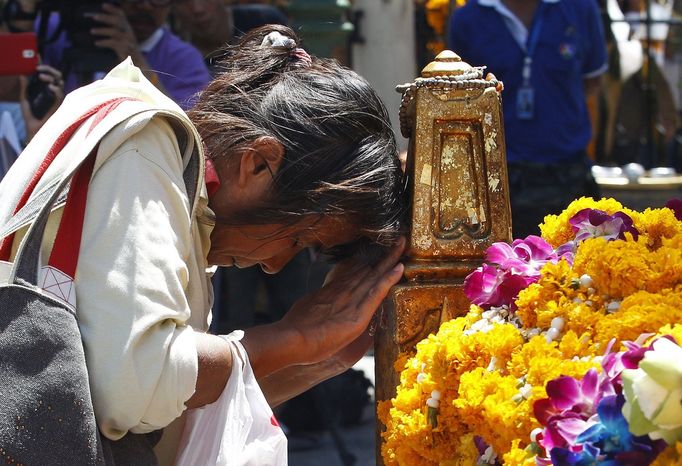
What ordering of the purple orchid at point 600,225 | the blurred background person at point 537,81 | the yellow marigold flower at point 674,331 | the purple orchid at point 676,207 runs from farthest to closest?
the blurred background person at point 537,81 < the purple orchid at point 676,207 < the purple orchid at point 600,225 < the yellow marigold flower at point 674,331

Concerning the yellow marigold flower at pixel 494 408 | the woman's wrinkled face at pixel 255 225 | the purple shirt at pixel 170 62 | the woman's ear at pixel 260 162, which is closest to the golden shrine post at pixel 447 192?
the woman's wrinkled face at pixel 255 225

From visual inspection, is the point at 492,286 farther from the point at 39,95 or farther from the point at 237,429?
the point at 39,95

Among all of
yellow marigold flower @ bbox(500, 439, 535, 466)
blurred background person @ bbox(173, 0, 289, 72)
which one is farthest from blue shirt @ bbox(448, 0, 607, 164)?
yellow marigold flower @ bbox(500, 439, 535, 466)

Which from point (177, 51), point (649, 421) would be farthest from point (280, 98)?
point (177, 51)

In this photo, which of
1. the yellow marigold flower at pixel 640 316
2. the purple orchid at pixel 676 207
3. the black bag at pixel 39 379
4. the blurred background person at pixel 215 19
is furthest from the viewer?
the blurred background person at pixel 215 19

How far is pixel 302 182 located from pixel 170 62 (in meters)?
2.69

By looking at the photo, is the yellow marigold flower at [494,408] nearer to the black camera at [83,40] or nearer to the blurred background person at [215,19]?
the black camera at [83,40]

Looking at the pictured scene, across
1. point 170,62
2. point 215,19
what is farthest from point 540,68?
point 170,62

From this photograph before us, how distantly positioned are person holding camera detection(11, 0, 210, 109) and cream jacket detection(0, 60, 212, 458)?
8.29 ft

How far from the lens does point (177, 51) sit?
15.0 feet

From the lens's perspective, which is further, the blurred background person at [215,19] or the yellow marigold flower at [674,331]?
the blurred background person at [215,19]

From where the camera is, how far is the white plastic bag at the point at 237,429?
1.95 meters

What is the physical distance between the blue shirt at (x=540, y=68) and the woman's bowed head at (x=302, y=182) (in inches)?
113

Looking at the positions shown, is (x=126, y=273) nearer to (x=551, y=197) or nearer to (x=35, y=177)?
(x=35, y=177)
